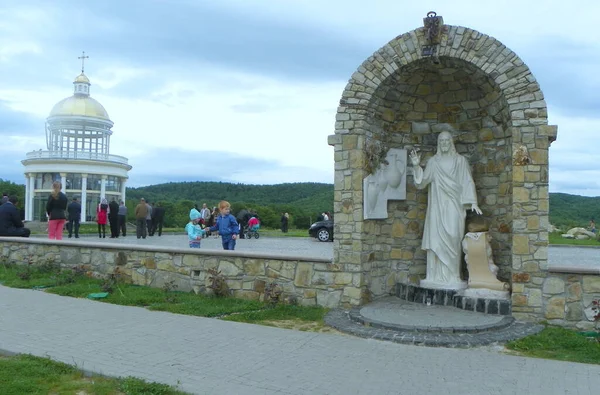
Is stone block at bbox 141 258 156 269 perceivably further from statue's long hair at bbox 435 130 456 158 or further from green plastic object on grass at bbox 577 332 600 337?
green plastic object on grass at bbox 577 332 600 337

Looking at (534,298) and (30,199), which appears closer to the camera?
(534,298)

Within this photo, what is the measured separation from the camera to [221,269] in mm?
8781

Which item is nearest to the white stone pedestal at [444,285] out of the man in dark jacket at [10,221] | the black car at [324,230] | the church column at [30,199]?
the man in dark jacket at [10,221]

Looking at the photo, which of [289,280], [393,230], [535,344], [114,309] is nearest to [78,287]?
[114,309]

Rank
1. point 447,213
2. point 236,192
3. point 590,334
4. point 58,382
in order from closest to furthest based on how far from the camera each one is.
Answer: point 58,382 → point 590,334 → point 447,213 → point 236,192

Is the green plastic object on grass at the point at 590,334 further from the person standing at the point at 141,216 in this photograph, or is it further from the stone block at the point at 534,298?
the person standing at the point at 141,216

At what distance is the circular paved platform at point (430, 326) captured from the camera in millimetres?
6156

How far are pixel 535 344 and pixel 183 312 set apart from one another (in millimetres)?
4690

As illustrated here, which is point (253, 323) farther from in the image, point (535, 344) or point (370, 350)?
point (535, 344)

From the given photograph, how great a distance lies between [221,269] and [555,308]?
5036 millimetres

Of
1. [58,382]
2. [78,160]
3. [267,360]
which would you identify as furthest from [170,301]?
[78,160]

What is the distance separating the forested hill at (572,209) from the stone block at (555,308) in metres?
33.4

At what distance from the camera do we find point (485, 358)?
5.55 meters

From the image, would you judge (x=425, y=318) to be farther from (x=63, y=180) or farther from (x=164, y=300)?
(x=63, y=180)
